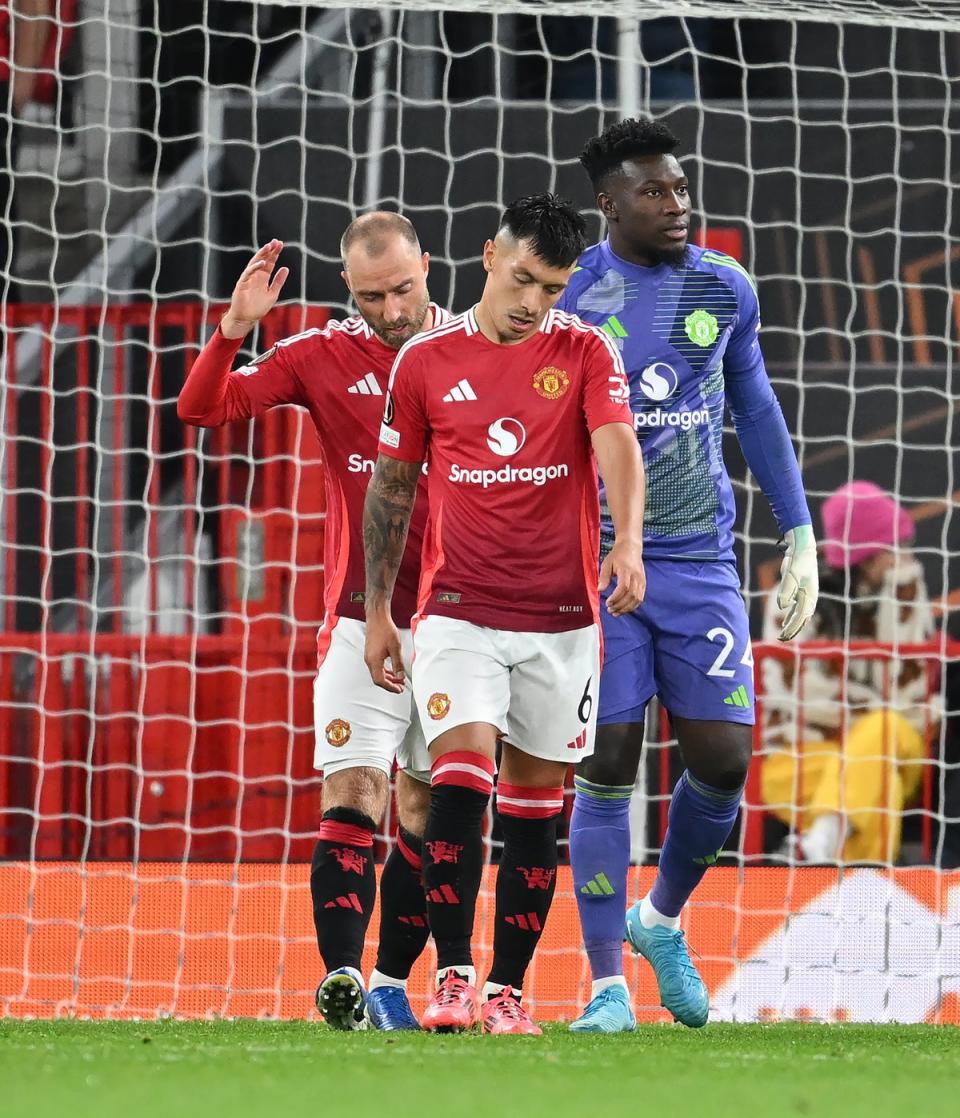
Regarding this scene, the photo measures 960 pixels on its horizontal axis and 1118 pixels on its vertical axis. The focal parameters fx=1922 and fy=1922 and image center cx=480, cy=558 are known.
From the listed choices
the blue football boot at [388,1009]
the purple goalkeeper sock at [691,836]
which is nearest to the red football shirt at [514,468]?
the purple goalkeeper sock at [691,836]

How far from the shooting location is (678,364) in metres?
4.22

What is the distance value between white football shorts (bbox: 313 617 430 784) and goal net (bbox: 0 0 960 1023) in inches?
60.1

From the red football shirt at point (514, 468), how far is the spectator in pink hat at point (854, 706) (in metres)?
2.67

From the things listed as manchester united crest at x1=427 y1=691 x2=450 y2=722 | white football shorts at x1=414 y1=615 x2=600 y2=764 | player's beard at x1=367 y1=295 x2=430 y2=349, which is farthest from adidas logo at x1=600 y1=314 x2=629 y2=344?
manchester united crest at x1=427 y1=691 x2=450 y2=722

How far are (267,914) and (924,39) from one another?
5.64m

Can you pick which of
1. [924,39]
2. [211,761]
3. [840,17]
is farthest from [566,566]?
[924,39]

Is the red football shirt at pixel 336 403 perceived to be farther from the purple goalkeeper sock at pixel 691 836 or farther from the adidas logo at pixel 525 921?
the purple goalkeeper sock at pixel 691 836

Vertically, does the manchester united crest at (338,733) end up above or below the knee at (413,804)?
above

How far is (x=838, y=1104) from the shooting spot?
255 cm

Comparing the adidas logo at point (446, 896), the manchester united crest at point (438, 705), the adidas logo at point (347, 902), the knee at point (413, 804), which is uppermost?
the manchester united crest at point (438, 705)

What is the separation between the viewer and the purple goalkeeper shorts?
13.8ft

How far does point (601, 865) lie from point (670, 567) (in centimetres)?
66

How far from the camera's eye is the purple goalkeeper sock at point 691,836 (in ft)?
14.0

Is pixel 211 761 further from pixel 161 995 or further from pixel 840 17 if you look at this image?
pixel 840 17
